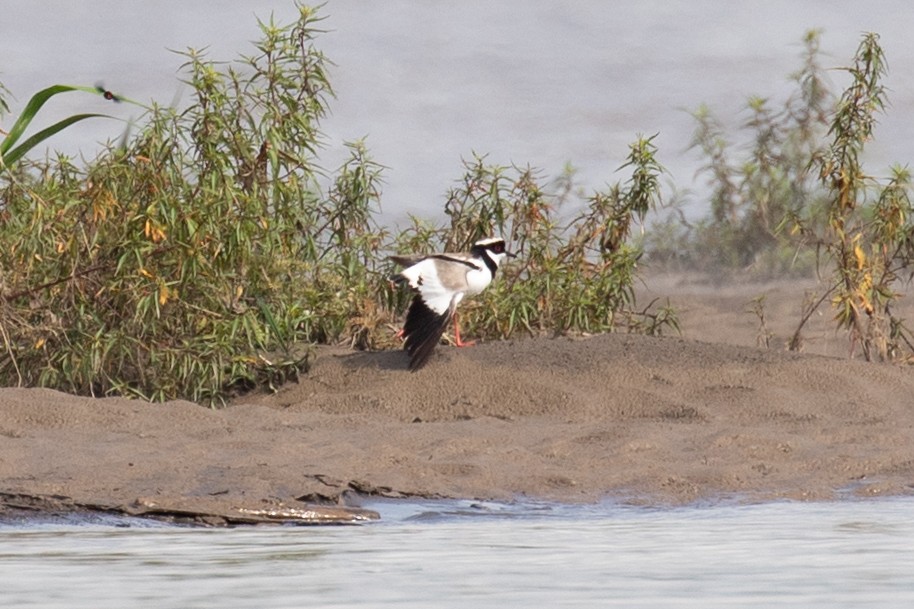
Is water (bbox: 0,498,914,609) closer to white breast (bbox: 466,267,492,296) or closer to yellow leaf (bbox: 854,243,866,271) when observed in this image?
white breast (bbox: 466,267,492,296)

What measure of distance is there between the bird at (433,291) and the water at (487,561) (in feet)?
8.39

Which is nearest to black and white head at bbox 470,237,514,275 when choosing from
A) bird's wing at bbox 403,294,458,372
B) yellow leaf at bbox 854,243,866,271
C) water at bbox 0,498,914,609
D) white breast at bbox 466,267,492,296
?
white breast at bbox 466,267,492,296

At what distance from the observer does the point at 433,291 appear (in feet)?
25.8

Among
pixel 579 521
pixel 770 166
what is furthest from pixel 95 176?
pixel 770 166

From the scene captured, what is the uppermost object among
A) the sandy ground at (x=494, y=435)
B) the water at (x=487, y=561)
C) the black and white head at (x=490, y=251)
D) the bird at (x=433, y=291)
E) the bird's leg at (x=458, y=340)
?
the black and white head at (x=490, y=251)

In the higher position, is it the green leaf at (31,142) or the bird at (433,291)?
the green leaf at (31,142)

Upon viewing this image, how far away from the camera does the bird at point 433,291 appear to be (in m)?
7.87

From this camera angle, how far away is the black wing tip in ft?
25.8

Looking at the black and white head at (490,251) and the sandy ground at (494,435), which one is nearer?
the sandy ground at (494,435)

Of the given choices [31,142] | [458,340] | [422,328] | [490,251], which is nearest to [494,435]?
[422,328]

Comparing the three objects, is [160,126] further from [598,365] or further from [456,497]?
[456,497]

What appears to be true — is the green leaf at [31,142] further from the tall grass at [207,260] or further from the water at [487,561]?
the water at [487,561]

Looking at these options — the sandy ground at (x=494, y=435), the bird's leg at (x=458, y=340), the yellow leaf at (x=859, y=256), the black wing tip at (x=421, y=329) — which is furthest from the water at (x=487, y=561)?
the yellow leaf at (x=859, y=256)

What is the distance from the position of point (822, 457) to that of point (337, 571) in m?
3.28
